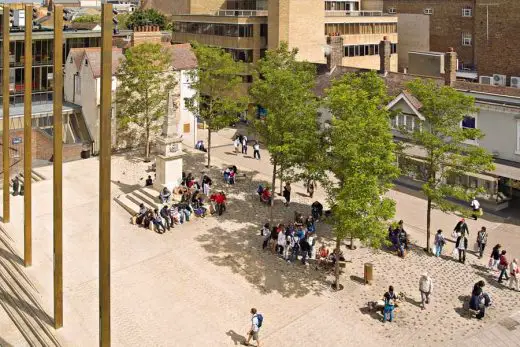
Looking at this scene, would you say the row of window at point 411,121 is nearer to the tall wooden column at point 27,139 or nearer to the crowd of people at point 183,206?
the crowd of people at point 183,206

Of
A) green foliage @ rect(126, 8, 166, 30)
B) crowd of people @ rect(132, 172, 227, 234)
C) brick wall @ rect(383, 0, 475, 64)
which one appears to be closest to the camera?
crowd of people @ rect(132, 172, 227, 234)

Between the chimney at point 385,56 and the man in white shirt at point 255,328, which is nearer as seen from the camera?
the man in white shirt at point 255,328

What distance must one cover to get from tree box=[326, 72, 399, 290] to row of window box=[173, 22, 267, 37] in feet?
122

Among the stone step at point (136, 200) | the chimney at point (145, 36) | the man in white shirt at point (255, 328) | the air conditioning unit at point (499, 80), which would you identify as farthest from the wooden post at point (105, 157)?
the air conditioning unit at point (499, 80)

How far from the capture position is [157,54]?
42.2 metres

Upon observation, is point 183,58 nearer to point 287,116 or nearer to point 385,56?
point 385,56

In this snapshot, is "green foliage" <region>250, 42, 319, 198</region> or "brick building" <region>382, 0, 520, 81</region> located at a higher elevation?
"brick building" <region>382, 0, 520, 81</region>

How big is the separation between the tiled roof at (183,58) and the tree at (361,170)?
2636 cm

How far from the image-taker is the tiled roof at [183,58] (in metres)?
47.8

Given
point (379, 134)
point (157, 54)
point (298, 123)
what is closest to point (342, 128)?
point (379, 134)

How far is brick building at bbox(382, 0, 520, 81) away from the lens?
5897 cm

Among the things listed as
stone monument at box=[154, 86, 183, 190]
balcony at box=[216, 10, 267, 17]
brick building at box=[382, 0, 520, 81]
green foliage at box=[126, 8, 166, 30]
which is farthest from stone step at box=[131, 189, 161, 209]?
green foliage at box=[126, 8, 166, 30]

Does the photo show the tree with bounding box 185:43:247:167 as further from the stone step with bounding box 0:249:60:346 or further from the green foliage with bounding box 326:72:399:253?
the stone step with bounding box 0:249:60:346

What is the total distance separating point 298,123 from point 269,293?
9.04 m
